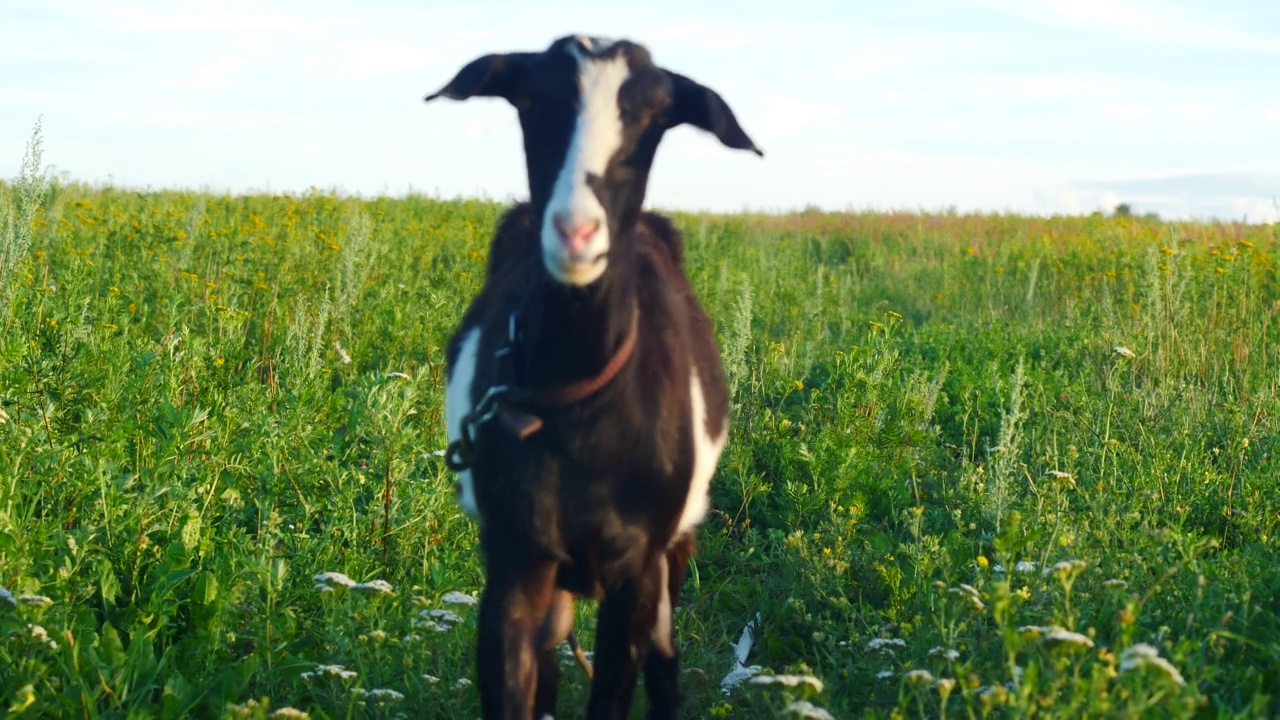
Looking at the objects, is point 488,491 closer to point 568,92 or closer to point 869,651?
point 568,92

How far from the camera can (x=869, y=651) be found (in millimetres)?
4035

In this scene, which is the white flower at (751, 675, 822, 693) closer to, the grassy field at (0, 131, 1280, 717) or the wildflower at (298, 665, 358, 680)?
the grassy field at (0, 131, 1280, 717)

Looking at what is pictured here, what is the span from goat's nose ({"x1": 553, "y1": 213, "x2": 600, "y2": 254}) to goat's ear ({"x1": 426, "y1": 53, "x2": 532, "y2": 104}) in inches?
22.2

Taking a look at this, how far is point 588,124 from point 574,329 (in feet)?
1.65

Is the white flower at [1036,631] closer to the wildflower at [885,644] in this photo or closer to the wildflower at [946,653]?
the wildflower at [946,653]

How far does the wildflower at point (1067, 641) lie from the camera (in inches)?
92.9

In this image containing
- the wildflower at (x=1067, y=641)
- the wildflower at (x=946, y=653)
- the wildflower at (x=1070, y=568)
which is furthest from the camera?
the wildflower at (x=946, y=653)

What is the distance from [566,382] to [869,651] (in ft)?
5.76

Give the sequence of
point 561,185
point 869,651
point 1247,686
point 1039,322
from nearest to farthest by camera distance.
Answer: point 561,185, point 1247,686, point 869,651, point 1039,322

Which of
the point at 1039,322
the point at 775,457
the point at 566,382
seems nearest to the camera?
the point at 566,382

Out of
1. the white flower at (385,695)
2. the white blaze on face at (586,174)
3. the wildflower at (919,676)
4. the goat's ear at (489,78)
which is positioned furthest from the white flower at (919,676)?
the goat's ear at (489,78)

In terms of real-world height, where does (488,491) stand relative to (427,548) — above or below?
above

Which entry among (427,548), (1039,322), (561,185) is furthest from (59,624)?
(1039,322)

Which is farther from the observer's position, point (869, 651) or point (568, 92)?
point (869, 651)
